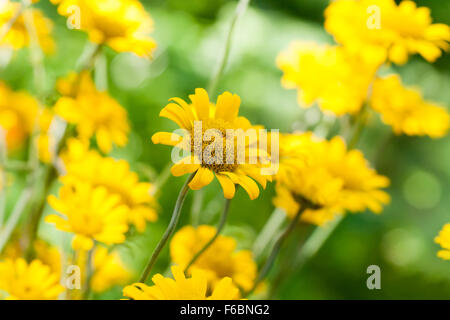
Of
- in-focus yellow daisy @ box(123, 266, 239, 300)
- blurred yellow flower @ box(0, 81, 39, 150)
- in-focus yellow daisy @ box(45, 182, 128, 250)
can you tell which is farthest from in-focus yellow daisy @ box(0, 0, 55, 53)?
in-focus yellow daisy @ box(123, 266, 239, 300)

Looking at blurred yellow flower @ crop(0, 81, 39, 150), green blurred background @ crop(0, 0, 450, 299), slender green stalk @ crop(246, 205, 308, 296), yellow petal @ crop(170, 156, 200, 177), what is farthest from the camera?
green blurred background @ crop(0, 0, 450, 299)

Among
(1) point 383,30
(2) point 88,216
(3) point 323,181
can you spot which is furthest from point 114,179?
(1) point 383,30

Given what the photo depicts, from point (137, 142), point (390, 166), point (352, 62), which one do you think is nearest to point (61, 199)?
point (352, 62)

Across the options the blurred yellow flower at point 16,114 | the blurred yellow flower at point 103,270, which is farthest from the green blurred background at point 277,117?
the blurred yellow flower at point 103,270

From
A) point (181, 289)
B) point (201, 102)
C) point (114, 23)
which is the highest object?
point (114, 23)

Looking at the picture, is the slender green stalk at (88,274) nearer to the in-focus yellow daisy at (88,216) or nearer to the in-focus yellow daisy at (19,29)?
the in-focus yellow daisy at (88,216)

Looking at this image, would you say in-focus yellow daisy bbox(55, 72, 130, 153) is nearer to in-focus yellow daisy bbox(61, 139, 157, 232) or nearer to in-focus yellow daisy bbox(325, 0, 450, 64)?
in-focus yellow daisy bbox(61, 139, 157, 232)

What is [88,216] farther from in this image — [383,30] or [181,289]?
[383,30]

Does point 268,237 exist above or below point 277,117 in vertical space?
below
